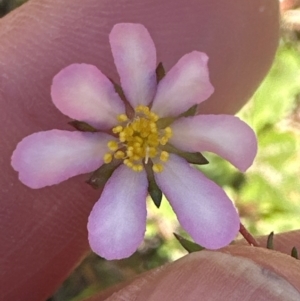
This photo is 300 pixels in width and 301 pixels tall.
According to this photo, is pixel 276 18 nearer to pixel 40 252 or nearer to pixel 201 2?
pixel 201 2

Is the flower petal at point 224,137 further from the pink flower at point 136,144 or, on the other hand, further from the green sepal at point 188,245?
the green sepal at point 188,245

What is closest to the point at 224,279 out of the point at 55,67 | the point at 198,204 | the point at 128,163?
the point at 198,204

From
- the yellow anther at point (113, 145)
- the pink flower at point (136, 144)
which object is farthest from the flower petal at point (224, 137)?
the yellow anther at point (113, 145)

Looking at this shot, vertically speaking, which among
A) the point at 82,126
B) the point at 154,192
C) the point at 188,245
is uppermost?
the point at 82,126

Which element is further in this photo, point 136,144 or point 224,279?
point 136,144

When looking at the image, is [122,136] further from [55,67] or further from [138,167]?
[55,67]
